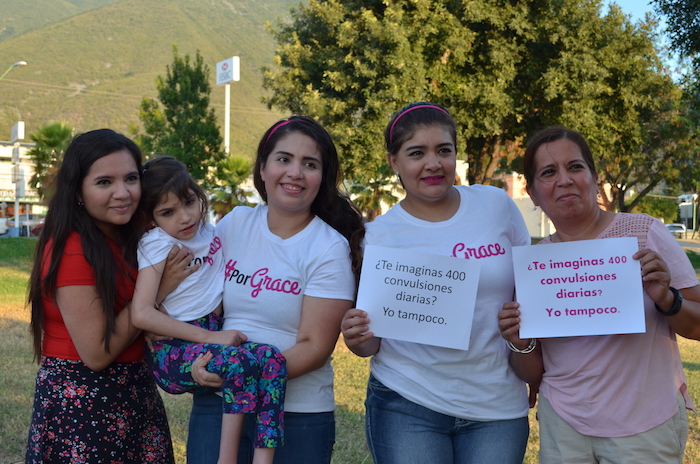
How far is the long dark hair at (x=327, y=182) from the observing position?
2.70m

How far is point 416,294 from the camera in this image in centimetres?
261

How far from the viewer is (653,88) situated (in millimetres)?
17375

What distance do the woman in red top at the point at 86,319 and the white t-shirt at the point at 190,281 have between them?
117 mm

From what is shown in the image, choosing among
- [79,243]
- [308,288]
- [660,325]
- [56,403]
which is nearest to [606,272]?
[660,325]

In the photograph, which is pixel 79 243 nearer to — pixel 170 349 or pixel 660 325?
pixel 170 349

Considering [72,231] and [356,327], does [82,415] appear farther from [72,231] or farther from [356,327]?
[356,327]

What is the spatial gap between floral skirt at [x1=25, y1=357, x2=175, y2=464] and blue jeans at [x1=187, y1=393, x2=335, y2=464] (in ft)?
0.90

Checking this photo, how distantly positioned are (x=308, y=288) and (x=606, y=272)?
43.7 inches

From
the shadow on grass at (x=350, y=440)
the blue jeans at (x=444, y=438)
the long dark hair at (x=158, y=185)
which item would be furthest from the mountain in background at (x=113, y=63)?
the blue jeans at (x=444, y=438)

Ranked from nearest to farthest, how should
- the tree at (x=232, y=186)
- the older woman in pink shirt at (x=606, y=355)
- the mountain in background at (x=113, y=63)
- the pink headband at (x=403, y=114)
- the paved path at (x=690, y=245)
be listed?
1. the older woman in pink shirt at (x=606, y=355)
2. the pink headband at (x=403, y=114)
3. the tree at (x=232, y=186)
4. the paved path at (x=690, y=245)
5. the mountain in background at (x=113, y=63)

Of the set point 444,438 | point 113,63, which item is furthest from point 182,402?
point 113,63

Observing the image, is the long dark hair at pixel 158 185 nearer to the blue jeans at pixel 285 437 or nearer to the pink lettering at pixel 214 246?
the pink lettering at pixel 214 246

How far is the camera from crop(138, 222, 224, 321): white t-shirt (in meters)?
2.71

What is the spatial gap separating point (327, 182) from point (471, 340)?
0.89m
